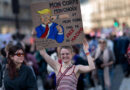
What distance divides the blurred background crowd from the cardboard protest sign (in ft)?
0.68

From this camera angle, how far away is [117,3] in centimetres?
10312

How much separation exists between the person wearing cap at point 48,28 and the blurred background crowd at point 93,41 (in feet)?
1.57

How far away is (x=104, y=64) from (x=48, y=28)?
13.1 ft

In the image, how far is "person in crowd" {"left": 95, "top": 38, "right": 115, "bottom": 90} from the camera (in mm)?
8977

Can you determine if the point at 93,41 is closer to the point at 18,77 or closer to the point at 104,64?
the point at 104,64

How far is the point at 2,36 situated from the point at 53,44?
260 inches

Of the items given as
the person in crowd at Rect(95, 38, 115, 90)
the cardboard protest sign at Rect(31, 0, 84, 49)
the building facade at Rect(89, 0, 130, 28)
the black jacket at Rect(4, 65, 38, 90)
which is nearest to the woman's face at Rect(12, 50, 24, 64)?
the black jacket at Rect(4, 65, 38, 90)

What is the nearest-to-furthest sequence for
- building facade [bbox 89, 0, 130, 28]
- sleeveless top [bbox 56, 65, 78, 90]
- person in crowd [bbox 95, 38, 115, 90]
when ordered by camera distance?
sleeveless top [bbox 56, 65, 78, 90] → person in crowd [bbox 95, 38, 115, 90] → building facade [bbox 89, 0, 130, 28]

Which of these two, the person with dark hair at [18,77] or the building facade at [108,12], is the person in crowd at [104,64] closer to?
the person with dark hair at [18,77]

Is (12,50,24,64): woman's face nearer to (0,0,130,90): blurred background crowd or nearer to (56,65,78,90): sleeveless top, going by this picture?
(0,0,130,90): blurred background crowd

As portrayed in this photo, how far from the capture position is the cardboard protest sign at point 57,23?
5203 millimetres

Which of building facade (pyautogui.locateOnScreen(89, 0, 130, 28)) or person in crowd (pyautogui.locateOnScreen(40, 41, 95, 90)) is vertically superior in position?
person in crowd (pyautogui.locateOnScreen(40, 41, 95, 90))

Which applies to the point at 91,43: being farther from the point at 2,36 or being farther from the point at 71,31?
the point at 71,31

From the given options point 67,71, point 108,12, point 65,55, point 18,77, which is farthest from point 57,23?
point 108,12
